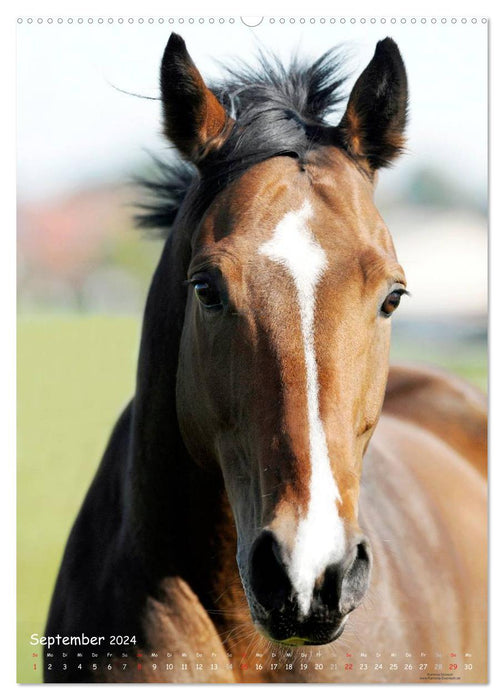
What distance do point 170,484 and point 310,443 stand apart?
0.58 m

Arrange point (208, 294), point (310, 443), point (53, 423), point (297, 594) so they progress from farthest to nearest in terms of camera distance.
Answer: point (53, 423) < point (208, 294) < point (310, 443) < point (297, 594)

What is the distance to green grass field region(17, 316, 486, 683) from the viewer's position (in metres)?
2.24

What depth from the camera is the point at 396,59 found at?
1.78 metres

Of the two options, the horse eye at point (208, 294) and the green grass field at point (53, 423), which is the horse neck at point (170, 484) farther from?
the green grass field at point (53, 423)

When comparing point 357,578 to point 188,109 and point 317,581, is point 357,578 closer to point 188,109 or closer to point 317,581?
point 317,581

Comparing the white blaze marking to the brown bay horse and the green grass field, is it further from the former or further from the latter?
the green grass field

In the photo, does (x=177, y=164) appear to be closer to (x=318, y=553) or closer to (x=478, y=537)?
(x=318, y=553)

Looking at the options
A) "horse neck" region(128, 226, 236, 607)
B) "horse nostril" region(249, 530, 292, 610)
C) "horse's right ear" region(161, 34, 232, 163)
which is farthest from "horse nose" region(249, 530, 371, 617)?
"horse's right ear" region(161, 34, 232, 163)

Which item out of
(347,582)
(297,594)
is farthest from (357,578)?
(297,594)

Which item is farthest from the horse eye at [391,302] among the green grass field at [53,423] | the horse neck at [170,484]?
the green grass field at [53,423]

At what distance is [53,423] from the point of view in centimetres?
269

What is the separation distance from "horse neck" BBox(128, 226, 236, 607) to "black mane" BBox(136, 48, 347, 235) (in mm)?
221
